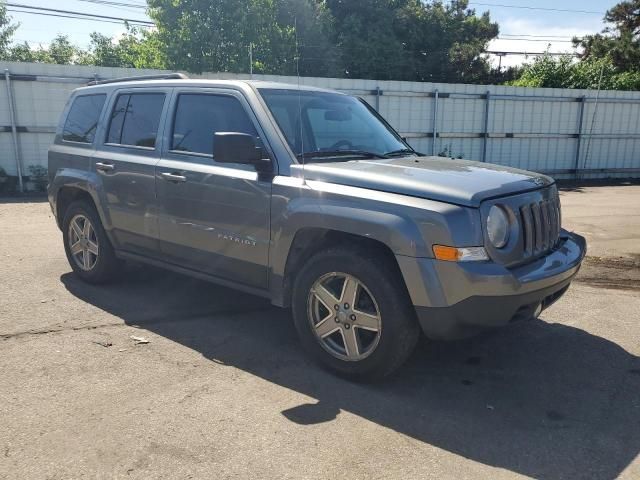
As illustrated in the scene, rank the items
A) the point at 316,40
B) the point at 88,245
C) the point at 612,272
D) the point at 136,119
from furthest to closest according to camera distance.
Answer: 1. the point at 316,40
2. the point at 612,272
3. the point at 88,245
4. the point at 136,119

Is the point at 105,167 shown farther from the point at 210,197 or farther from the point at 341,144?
the point at 341,144

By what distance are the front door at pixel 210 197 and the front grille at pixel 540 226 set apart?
5.64 feet

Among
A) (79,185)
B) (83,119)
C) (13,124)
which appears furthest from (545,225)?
(13,124)

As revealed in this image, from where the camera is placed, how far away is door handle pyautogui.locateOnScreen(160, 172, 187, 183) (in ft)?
14.8

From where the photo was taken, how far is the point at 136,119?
518 centimetres

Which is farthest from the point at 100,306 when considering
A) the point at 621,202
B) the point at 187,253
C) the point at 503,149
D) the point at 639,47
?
the point at 639,47

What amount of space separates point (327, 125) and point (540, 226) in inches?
70.4

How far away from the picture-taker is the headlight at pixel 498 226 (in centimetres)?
338

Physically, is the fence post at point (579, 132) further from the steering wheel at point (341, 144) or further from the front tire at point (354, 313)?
the front tire at point (354, 313)

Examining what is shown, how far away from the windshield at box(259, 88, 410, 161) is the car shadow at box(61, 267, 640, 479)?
1.55 m

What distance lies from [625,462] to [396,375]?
4.72 feet

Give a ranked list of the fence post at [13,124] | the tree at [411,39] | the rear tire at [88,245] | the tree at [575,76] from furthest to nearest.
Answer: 1. the tree at [411,39]
2. the tree at [575,76]
3. the fence post at [13,124]
4. the rear tire at [88,245]

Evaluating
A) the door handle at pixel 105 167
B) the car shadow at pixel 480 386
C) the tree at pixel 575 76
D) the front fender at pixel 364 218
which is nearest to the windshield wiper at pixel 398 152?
the front fender at pixel 364 218

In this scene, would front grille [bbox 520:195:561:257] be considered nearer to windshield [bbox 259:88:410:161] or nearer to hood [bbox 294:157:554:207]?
hood [bbox 294:157:554:207]
